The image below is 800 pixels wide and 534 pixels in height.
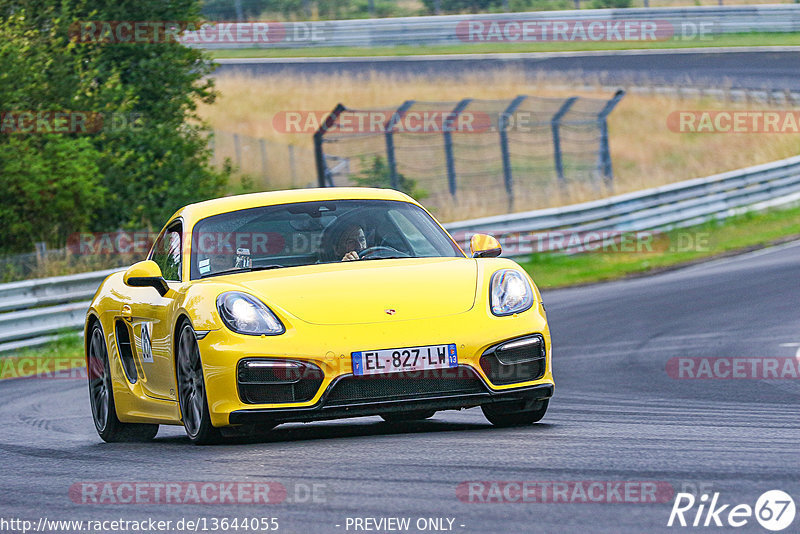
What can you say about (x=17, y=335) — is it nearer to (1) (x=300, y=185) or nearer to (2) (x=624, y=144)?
(1) (x=300, y=185)

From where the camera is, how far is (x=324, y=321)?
6293 millimetres

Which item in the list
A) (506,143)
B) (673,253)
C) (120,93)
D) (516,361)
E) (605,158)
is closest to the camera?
(516,361)

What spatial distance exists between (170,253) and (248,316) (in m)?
1.60

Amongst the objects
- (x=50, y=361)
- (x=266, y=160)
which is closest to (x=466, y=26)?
(x=266, y=160)

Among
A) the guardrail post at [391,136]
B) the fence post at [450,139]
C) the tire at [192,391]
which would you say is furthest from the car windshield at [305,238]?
the fence post at [450,139]

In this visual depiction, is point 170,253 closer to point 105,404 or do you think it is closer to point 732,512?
Result: point 105,404

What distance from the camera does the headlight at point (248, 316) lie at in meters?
6.30

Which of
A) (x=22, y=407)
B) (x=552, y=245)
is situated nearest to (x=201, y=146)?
(x=552, y=245)

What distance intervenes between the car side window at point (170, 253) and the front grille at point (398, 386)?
5.02 ft

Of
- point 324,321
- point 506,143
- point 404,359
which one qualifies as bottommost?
point 506,143

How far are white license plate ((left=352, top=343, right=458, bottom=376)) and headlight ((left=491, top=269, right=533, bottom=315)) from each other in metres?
0.40

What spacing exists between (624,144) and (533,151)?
3199 millimetres

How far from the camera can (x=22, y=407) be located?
36.5ft

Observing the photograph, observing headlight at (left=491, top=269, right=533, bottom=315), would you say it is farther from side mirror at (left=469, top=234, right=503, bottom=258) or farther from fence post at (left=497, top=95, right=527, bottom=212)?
fence post at (left=497, top=95, right=527, bottom=212)
